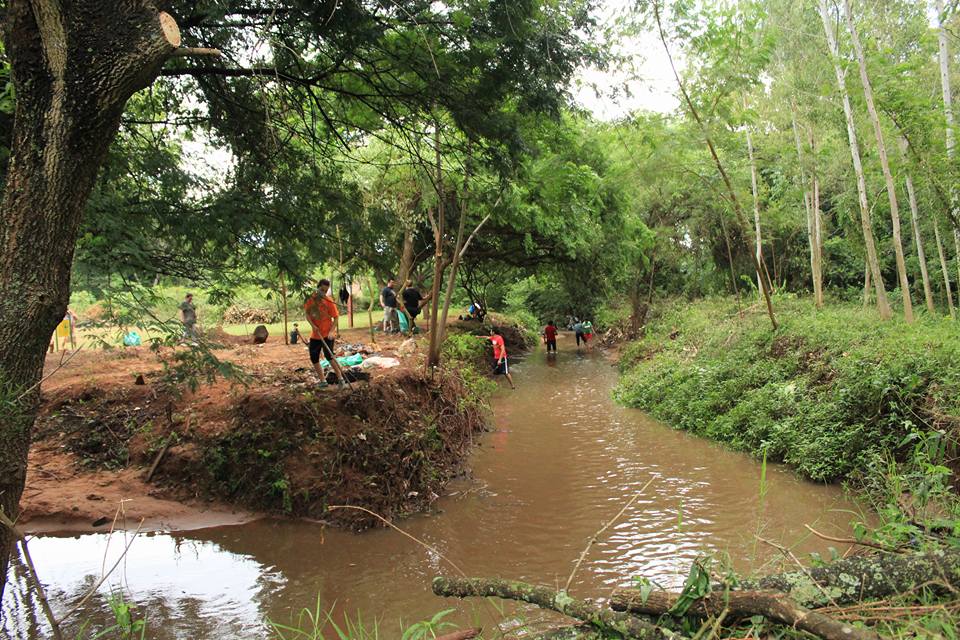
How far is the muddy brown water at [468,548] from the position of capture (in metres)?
5.30

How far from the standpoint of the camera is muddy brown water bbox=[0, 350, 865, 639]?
5297 millimetres

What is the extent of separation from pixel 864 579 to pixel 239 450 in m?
7.28

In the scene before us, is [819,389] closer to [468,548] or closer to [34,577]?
[468,548]

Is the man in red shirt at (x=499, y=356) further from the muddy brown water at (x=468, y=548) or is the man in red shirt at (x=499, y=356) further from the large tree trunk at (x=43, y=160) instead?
the large tree trunk at (x=43, y=160)

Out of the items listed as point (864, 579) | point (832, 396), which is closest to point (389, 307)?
point (832, 396)

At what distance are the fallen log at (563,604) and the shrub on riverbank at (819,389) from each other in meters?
3.36

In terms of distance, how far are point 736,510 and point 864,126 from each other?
1068cm

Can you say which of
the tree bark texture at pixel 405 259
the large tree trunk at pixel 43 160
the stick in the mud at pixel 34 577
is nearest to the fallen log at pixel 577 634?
the stick in the mud at pixel 34 577

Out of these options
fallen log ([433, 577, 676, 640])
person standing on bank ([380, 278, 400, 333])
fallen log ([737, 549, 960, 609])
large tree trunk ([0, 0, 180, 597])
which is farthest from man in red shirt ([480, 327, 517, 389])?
fallen log ([737, 549, 960, 609])

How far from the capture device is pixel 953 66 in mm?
13953

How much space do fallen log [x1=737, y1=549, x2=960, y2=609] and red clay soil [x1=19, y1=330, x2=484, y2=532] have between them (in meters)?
5.41

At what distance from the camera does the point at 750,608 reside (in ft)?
7.77

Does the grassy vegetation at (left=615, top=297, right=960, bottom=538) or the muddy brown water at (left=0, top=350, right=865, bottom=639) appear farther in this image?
the grassy vegetation at (left=615, top=297, right=960, bottom=538)

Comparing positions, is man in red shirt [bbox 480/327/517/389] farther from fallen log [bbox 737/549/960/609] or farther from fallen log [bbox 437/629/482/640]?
fallen log [bbox 437/629/482/640]
